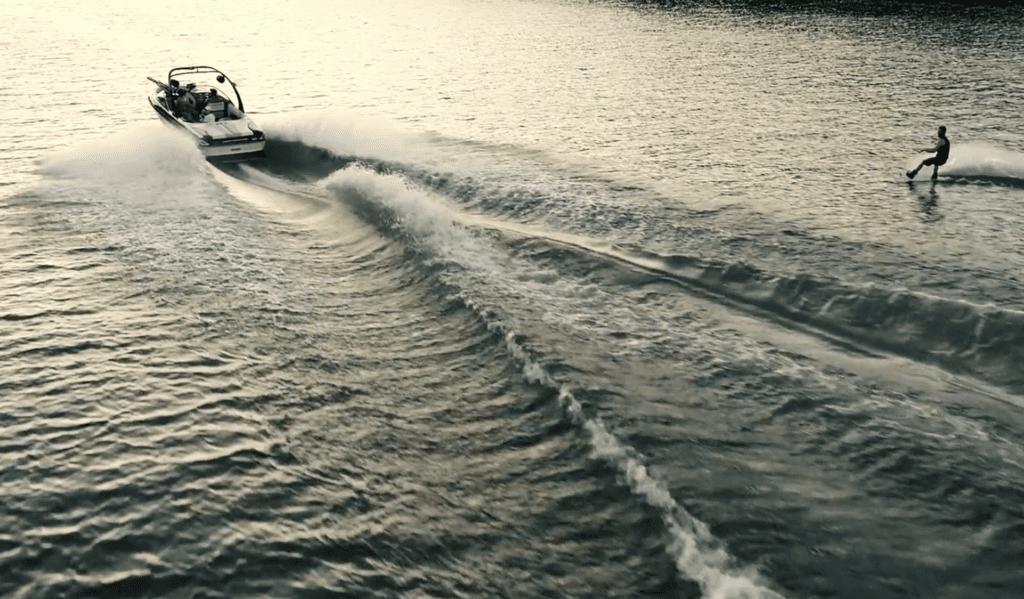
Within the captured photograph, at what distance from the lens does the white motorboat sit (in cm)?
2797

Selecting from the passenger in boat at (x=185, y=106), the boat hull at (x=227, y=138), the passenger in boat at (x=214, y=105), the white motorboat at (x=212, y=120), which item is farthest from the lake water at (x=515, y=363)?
the passenger in boat at (x=214, y=105)

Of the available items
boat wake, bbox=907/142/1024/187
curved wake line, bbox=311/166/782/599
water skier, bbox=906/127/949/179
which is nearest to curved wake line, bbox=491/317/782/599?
curved wake line, bbox=311/166/782/599

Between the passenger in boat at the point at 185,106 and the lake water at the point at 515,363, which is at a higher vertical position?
the passenger in boat at the point at 185,106

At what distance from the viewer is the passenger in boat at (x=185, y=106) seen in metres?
30.0

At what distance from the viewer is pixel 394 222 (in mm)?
21250

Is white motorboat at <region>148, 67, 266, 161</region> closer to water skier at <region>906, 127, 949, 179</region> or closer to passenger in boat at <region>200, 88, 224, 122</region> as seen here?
passenger in boat at <region>200, 88, 224, 122</region>

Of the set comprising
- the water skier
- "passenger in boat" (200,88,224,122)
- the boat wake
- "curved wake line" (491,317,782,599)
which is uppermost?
"passenger in boat" (200,88,224,122)

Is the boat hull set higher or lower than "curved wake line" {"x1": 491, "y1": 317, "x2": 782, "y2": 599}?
higher

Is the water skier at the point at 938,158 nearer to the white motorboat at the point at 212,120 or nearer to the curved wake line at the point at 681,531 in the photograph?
the curved wake line at the point at 681,531

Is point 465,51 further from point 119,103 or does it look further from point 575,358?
point 575,358

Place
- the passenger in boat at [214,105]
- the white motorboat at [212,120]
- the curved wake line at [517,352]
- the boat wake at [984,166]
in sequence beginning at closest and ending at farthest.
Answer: the curved wake line at [517,352], the boat wake at [984,166], the white motorboat at [212,120], the passenger in boat at [214,105]

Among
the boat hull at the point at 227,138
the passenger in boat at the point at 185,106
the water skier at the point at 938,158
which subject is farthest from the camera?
the passenger in boat at the point at 185,106

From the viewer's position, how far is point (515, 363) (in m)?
14.1

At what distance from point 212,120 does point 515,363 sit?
21114mm
